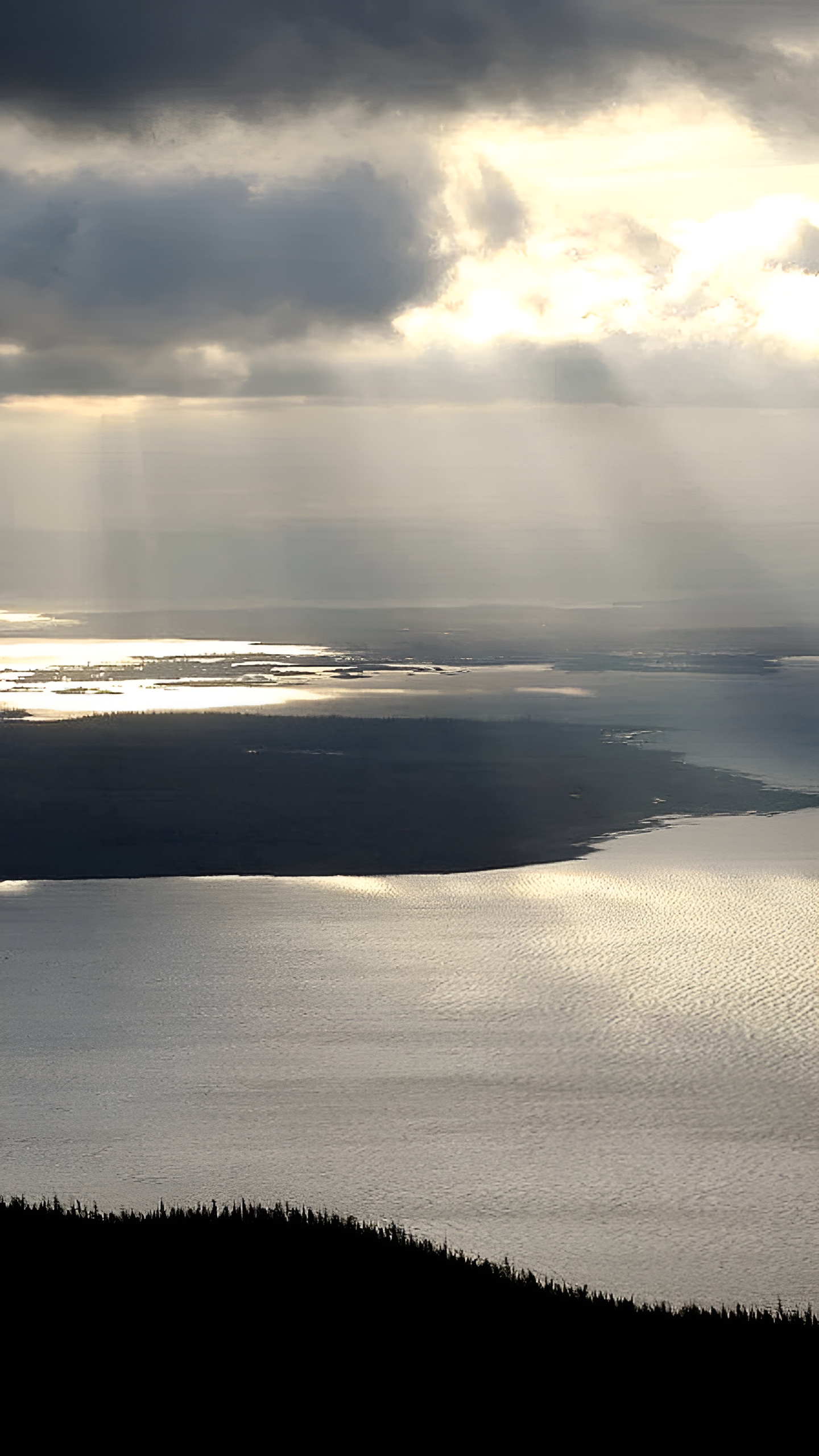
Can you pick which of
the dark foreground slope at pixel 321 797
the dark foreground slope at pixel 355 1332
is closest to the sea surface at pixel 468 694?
the dark foreground slope at pixel 321 797

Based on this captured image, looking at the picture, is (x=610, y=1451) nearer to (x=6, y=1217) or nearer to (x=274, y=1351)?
(x=274, y=1351)

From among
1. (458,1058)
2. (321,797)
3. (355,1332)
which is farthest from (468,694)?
(355,1332)

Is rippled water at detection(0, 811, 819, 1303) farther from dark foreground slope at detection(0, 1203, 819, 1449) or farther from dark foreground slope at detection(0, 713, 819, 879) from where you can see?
dark foreground slope at detection(0, 713, 819, 879)

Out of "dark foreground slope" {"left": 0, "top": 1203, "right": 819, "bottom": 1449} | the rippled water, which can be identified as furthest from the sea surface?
"dark foreground slope" {"left": 0, "top": 1203, "right": 819, "bottom": 1449}

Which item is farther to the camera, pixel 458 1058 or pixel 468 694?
pixel 468 694

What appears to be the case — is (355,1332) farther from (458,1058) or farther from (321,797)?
(321,797)

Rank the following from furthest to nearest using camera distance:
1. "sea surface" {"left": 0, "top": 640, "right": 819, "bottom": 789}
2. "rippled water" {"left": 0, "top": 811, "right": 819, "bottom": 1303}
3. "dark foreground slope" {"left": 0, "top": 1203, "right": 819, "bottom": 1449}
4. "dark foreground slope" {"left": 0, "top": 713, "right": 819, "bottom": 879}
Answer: "sea surface" {"left": 0, "top": 640, "right": 819, "bottom": 789} < "dark foreground slope" {"left": 0, "top": 713, "right": 819, "bottom": 879} < "rippled water" {"left": 0, "top": 811, "right": 819, "bottom": 1303} < "dark foreground slope" {"left": 0, "top": 1203, "right": 819, "bottom": 1449}
